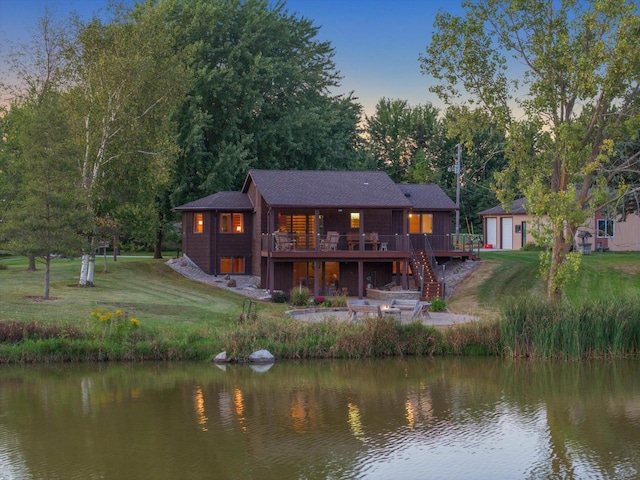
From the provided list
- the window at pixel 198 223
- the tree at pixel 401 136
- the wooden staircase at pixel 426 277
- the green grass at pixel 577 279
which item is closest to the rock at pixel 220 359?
the green grass at pixel 577 279

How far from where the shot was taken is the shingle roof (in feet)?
138

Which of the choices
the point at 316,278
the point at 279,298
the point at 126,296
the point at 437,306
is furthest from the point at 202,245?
the point at 437,306

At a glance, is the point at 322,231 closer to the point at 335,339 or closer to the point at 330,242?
the point at 330,242

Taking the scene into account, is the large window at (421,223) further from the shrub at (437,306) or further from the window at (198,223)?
the window at (198,223)

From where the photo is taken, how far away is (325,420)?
53.5 feet

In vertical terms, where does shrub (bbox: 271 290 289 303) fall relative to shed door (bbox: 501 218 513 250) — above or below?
below

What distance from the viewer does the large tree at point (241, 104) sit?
46.5 metres

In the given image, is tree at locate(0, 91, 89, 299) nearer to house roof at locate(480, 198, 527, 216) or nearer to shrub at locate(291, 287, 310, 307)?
shrub at locate(291, 287, 310, 307)

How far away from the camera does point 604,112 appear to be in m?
27.9

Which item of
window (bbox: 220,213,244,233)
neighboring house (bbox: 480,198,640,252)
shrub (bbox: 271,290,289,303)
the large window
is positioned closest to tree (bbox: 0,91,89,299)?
shrub (bbox: 271,290,289,303)

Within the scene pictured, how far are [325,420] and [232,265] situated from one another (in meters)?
27.3

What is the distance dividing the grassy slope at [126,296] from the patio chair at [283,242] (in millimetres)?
3308

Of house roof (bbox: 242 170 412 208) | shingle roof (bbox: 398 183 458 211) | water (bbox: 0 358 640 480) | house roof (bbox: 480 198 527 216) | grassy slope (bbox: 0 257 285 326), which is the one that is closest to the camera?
water (bbox: 0 358 640 480)

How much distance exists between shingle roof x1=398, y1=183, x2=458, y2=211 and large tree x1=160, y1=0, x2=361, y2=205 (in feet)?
29.0
